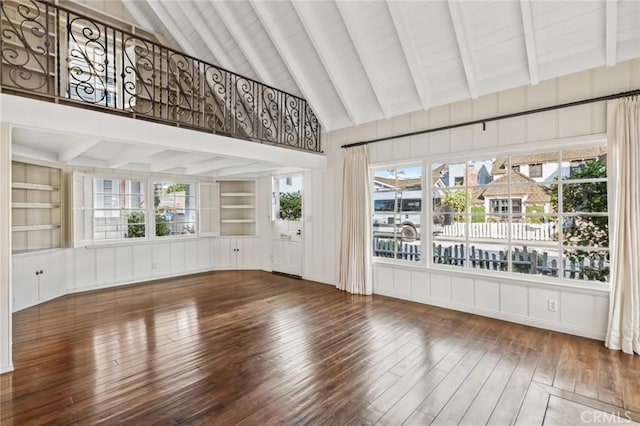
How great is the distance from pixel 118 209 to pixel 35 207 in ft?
4.51

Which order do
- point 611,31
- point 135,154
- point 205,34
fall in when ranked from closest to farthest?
1. point 611,31
2. point 135,154
3. point 205,34

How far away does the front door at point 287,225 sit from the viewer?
697 centimetres

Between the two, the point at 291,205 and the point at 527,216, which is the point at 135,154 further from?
the point at 527,216

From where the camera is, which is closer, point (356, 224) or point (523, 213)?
point (523, 213)

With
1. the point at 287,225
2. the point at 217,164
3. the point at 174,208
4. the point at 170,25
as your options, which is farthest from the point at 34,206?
the point at 287,225

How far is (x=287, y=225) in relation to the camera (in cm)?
721

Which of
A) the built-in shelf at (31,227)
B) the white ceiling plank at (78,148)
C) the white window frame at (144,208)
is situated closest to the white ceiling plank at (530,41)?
the white ceiling plank at (78,148)

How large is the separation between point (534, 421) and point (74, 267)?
6.94 meters

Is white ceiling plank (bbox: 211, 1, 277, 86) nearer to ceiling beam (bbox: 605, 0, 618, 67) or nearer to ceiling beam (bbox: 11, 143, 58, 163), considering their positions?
ceiling beam (bbox: 11, 143, 58, 163)

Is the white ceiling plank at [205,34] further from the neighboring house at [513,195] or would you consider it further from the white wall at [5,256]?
the neighboring house at [513,195]

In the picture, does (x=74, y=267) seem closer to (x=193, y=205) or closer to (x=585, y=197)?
(x=193, y=205)

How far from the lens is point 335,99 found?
5598 mm

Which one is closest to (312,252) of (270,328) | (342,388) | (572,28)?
(270,328)

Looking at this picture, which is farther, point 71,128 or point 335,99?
point 335,99
